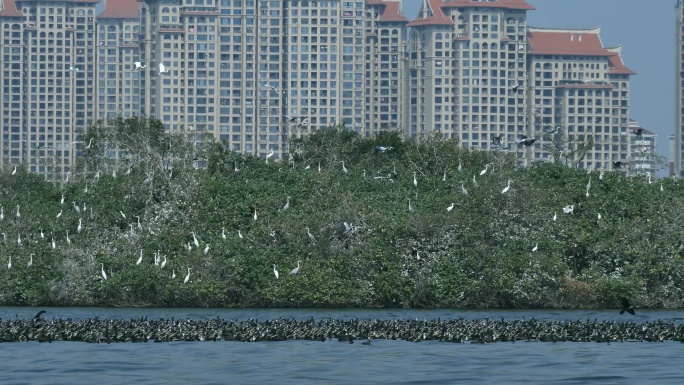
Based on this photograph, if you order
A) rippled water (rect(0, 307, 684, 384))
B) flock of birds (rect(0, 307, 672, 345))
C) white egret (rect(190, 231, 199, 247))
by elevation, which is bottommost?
rippled water (rect(0, 307, 684, 384))

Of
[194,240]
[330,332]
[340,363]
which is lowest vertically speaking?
[340,363]

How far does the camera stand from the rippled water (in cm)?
4462

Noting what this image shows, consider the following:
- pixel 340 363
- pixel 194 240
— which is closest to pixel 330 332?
pixel 340 363

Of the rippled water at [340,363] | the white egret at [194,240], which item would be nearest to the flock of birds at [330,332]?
the rippled water at [340,363]

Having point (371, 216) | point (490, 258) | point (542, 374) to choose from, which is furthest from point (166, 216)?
point (542, 374)

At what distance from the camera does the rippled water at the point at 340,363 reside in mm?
44625

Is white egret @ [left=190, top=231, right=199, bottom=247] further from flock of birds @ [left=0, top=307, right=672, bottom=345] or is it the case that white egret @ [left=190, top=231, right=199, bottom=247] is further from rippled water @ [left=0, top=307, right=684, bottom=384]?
rippled water @ [left=0, top=307, right=684, bottom=384]

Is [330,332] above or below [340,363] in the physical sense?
above

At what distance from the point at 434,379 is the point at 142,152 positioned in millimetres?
41286

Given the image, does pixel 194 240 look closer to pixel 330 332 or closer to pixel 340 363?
pixel 330 332

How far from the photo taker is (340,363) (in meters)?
48.8

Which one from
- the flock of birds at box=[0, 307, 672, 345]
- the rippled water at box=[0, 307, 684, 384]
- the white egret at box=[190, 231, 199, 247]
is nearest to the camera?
the rippled water at box=[0, 307, 684, 384]

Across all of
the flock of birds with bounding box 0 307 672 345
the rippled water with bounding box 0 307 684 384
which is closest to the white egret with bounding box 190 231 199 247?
the flock of birds with bounding box 0 307 672 345

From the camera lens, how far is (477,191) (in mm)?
76438
